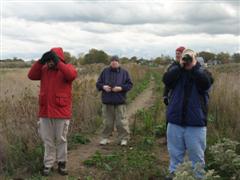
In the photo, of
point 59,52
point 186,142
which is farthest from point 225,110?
point 59,52

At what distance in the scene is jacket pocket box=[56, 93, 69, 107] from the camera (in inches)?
255

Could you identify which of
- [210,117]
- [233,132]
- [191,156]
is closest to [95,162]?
[191,156]

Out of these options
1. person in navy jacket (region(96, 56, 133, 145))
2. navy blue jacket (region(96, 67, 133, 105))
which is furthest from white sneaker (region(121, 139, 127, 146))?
navy blue jacket (region(96, 67, 133, 105))

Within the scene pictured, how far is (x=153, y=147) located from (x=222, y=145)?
2.98 meters

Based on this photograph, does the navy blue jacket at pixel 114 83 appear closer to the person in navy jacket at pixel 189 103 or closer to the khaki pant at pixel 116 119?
the khaki pant at pixel 116 119

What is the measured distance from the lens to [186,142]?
18.6 feet

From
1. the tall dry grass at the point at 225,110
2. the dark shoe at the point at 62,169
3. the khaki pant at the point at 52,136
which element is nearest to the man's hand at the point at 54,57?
the khaki pant at the point at 52,136

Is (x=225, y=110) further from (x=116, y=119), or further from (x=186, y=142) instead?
(x=186, y=142)

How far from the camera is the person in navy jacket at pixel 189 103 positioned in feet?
18.1

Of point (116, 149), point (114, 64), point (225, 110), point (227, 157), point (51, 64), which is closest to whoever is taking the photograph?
point (227, 157)

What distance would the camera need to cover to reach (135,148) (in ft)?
28.1

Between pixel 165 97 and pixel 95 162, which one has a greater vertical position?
pixel 165 97

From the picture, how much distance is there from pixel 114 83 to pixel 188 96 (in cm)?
337

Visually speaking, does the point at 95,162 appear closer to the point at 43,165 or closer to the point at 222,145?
the point at 43,165
